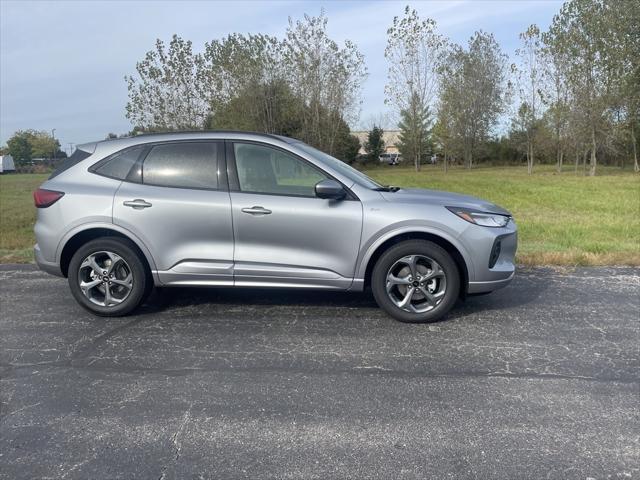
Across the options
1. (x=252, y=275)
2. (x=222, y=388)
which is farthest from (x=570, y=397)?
(x=252, y=275)

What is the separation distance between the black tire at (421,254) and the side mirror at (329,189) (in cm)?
68

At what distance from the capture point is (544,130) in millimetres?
44750

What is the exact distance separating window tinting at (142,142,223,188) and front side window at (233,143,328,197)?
0.25 metres

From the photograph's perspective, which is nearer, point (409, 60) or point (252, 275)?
point (252, 275)

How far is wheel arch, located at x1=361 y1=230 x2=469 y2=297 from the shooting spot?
177 inches

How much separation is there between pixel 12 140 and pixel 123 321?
10315cm

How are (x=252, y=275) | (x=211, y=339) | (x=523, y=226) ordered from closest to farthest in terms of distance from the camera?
(x=211, y=339) < (x=252, y=275) < (x=523, y=226)

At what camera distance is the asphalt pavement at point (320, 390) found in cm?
263

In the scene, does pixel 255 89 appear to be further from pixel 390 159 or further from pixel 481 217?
pixel 390 159

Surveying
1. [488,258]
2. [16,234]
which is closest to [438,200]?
[488,258]

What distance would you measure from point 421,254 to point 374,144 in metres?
61.4

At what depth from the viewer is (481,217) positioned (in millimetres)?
4574

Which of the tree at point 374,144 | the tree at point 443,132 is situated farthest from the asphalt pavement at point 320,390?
the tree at point 374,144

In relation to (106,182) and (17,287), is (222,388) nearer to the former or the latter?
(106,182)
